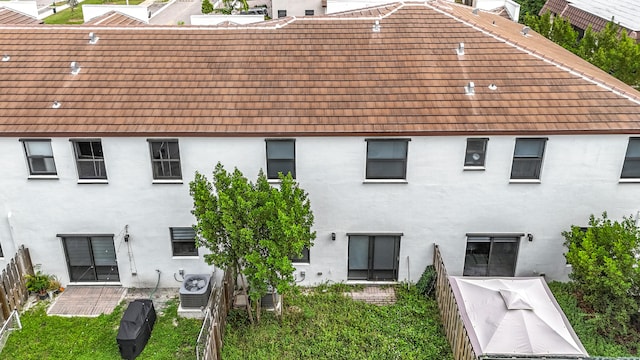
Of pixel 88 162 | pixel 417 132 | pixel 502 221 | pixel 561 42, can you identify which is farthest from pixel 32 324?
pixel 561 42

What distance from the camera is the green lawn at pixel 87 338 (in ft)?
47.7

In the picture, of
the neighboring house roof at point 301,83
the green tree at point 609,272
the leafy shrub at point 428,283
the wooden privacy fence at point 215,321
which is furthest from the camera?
the leafy shrub at point 428,283

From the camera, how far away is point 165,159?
1598 centimetres

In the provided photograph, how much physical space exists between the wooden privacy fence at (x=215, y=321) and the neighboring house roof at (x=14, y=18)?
16.1 metres

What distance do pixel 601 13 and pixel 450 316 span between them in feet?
97.7

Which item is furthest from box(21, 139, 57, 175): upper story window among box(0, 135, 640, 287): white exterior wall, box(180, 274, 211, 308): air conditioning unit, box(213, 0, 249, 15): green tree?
box(213, 0, 249, 15): green tree

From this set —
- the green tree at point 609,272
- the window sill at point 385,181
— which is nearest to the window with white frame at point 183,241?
the window sill at point 385,181

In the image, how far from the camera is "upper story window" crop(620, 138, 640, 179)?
1552 cm

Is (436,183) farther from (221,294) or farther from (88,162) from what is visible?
(88,162)

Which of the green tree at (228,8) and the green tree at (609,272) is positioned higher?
the green tree at (228,8)

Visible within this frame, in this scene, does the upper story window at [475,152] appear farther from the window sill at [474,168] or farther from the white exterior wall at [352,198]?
the white exterior wall at [352,198]

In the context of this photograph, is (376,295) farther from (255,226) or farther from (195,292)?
(195,292)

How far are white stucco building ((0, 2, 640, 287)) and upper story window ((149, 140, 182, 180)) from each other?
47 mm

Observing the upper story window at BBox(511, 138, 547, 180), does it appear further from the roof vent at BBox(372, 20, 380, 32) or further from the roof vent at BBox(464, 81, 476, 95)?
the roof vent at BBox(372, 20, 380, 32)
